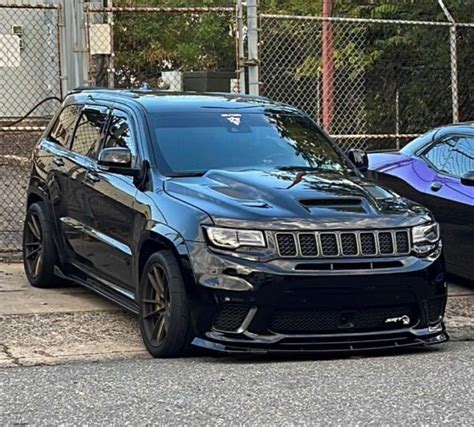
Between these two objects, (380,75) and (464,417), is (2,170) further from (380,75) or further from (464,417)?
(464,417)

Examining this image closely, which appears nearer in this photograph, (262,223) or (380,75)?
(262,223)

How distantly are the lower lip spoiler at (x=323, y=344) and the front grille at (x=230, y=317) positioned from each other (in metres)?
0.08

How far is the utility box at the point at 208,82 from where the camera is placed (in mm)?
14621

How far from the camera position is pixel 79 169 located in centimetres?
800

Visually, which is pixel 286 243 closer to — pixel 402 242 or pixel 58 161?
pixel 402 242

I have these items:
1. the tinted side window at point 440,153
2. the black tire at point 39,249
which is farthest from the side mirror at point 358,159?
the black tire at point 39,249

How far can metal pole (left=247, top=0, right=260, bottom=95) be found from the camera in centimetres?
1045

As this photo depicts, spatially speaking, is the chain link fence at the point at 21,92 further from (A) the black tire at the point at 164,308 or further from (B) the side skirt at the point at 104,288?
(A) the black tire at the point at 164,308

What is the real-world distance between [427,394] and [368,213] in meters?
1.39

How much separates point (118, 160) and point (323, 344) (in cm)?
205

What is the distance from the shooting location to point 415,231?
6.41 metres

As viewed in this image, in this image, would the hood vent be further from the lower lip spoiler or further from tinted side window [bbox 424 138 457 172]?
tinted side window [bbox 424 138 457 172]

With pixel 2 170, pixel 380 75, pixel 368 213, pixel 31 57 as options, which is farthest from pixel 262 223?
pixel 31 57

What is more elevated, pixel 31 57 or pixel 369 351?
pixel 31 57
